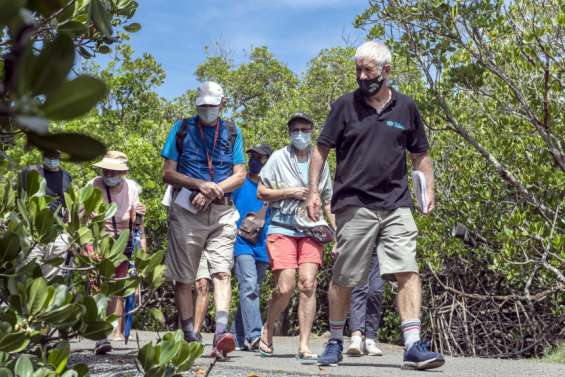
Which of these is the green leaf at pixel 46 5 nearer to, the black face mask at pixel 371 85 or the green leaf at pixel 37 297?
the green leaf at pixel 37 297

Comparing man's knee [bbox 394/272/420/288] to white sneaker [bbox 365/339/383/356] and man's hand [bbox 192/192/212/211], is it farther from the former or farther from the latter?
white sneaker [bbox 365/339/383/356]

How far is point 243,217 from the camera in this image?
783cm

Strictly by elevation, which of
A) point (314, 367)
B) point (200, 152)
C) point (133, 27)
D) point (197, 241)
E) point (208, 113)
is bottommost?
point (314, 367)

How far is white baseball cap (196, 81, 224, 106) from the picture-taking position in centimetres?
641

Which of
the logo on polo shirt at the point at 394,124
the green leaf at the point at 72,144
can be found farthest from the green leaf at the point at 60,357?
the logo on polo shirt at the point at 394,124

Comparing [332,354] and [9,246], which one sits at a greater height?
[9,246]

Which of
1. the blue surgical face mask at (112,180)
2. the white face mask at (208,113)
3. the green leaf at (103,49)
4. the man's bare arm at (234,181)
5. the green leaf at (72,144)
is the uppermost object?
the white face mask at (208,113)

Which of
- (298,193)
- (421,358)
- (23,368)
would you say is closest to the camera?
(23,368)

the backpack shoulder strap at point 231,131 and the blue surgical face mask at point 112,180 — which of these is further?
the blue surgical face mask at point 112,180

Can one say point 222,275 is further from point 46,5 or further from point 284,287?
point 46,5

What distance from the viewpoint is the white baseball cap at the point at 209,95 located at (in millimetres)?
6410

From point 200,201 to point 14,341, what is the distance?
415 centimetres

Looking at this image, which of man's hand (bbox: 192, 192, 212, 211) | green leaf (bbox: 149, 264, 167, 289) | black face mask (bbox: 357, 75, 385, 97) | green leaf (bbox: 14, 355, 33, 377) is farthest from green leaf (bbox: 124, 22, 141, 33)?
man's hand (bbox: 192, 192, 212, 211)

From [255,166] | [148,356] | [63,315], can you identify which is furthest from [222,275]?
[63,315]
